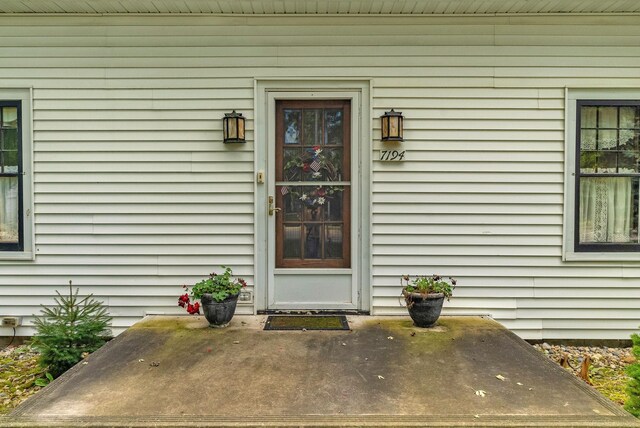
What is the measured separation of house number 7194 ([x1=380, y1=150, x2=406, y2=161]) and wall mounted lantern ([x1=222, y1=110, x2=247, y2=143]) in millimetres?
1284

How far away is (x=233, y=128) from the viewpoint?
347 centimetres

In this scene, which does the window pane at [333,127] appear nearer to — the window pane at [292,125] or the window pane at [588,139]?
the window pane at [292,125]

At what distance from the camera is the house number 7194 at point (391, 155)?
3.55m

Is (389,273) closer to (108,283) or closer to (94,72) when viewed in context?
(108,283)

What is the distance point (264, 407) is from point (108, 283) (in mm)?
2321

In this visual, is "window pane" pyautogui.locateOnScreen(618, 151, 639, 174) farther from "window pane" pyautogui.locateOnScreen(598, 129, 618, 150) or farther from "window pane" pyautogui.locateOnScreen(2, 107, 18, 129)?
"window pane" pyautogui.locateOnScreen(2, 107, 18, 129)

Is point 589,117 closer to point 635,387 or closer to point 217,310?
point 635,387

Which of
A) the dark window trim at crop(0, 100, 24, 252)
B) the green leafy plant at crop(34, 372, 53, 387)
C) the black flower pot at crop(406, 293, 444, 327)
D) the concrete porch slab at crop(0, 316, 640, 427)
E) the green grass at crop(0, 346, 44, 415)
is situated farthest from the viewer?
the dark window trim at crop(0, 100, 24, 252)

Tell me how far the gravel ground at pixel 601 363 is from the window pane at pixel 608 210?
1.00m

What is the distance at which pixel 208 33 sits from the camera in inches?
140

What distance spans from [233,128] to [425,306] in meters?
2.26

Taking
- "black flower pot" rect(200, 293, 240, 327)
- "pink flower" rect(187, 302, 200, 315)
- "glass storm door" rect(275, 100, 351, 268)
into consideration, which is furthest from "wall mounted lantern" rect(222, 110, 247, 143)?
"pink flower" rect(187, 302, 200, 315)

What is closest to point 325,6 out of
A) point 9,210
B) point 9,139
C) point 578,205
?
point 578,205

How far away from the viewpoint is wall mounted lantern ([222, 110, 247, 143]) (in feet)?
11.4
